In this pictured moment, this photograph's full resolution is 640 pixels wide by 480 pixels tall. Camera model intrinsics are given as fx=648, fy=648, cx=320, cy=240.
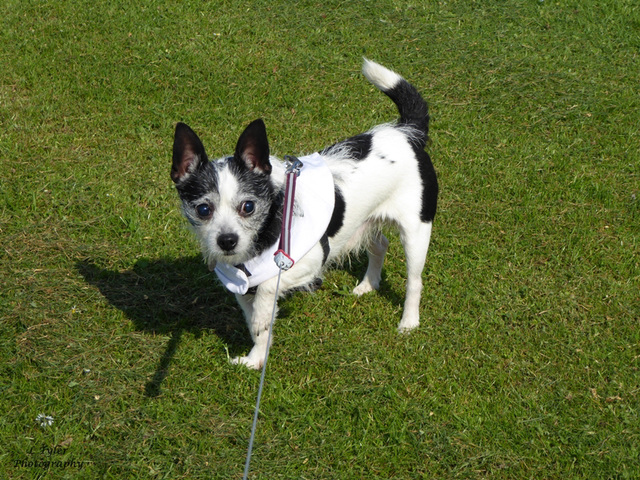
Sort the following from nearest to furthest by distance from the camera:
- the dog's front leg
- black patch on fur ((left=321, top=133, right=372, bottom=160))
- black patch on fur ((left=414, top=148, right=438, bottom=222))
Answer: the dog's front leg → black patch on fur ((left=321, top=133, right=372, bottom=160)) → black patch on fur ((left=414, top=148, right=438, bottom=222))

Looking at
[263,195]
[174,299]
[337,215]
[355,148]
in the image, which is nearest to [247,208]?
[263,195]

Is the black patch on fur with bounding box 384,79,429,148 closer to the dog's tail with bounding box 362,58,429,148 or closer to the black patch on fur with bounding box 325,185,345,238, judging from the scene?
the dog's tail with bounding box 362,58,429,148

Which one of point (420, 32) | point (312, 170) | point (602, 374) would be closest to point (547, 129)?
point (420, 32)

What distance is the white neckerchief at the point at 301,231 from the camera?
3855mm

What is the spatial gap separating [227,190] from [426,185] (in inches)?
61.8

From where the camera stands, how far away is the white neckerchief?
386 centimetres

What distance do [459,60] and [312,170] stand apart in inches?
190

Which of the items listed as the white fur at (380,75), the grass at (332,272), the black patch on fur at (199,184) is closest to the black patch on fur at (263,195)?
the black patch on fur at (199,184)

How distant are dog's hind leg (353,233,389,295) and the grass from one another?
0.49ft

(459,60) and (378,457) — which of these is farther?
(459,60)

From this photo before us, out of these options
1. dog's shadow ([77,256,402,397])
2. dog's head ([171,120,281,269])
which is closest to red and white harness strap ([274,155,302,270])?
dog's head ([171,120,281,269])

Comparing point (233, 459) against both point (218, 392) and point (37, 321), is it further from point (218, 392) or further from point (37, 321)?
point (37, 321)

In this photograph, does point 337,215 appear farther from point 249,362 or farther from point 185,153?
point 249,362

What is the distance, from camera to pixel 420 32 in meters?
8.53
